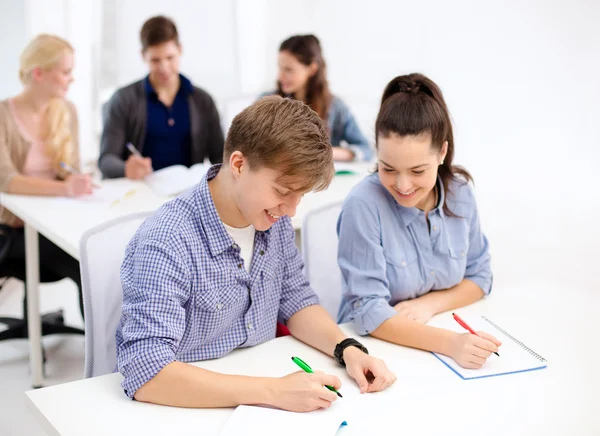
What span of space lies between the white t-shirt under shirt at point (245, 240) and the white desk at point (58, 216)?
698 mm

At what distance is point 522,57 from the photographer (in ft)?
9.86

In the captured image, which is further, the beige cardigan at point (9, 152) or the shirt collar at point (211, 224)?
the beige cardigan at point (9, 152)

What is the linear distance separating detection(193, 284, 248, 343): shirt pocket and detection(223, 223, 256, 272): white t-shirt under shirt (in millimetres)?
67

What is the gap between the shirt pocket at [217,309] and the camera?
4.33 ft

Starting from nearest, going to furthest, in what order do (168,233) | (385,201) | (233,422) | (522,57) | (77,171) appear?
(233,422), (168,233), (385,201), (77,171), (522,57)

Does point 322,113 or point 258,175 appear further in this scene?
point 322,113

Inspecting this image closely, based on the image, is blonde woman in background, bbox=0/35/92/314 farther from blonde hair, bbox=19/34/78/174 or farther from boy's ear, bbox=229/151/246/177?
boy's ear, bbox=229/151/246/177

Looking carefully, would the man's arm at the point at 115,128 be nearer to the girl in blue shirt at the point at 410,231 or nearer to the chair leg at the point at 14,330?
the chair leg at the point at 14,330

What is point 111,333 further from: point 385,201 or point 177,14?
point 177,14

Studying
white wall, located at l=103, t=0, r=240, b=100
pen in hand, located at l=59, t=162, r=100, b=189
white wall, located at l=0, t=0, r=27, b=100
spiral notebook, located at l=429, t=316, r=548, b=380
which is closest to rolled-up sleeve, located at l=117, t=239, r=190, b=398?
spiral notebook, located at l=429, t=316, r=548, b=380

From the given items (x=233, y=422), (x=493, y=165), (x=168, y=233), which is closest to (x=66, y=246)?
(x=168, y=233)

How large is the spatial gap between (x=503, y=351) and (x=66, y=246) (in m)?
1.30

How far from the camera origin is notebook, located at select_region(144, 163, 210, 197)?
2.60 meters

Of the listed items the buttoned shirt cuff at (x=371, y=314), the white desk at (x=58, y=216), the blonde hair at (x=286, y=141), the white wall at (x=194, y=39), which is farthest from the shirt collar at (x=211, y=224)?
the white wall at (x=194, y=39)
